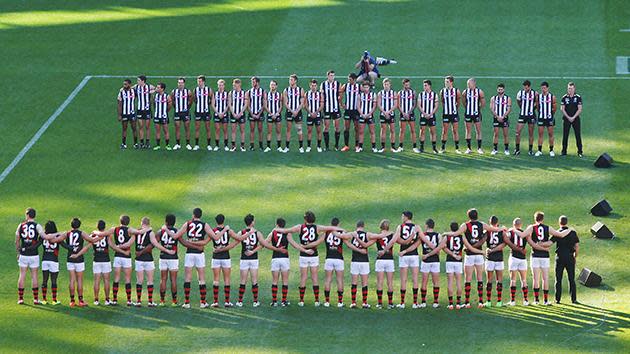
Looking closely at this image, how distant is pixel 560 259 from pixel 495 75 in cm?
1759

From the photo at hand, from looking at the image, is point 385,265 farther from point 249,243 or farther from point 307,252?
point 249,243

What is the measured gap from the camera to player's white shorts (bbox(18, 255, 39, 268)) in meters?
29.7

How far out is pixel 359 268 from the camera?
2934 centimetres

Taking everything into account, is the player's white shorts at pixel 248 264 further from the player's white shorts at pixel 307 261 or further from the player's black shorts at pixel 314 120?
the player's black shorts at pixel 314 120

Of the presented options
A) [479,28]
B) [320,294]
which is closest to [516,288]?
[320,294]

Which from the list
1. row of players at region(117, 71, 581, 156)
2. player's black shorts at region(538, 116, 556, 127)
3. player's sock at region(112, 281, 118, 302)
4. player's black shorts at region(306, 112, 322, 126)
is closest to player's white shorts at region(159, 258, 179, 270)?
player's sock at region(112, 281, 118, 302)

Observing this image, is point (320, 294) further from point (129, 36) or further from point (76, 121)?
point (129, 36)

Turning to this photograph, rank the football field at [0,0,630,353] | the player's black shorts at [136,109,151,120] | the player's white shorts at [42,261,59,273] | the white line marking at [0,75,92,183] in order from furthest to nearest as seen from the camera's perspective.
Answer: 1. the player's black shorts at [136,109,151,120]
2. the white line marking at [0,75,92,183]
3. the player's white shorts at [42,261,59,273]
4. the football field at [0,0,630,353]

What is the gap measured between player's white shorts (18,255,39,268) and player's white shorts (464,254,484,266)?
9321 mm

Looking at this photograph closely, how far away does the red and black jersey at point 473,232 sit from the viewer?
29188 millimetres

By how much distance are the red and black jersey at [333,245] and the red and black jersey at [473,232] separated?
2.71 m

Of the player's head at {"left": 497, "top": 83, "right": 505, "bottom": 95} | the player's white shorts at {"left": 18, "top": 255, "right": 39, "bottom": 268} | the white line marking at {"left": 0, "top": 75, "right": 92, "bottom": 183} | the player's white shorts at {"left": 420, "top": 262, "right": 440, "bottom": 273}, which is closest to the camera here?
the player's white shorts at {"left": 420, "top": 262, "right": 440, "bottom": 273}

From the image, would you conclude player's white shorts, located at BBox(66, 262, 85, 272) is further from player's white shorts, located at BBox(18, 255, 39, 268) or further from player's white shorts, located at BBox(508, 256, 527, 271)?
player's white shorts, located at BBox(508, 256, 527, 271)

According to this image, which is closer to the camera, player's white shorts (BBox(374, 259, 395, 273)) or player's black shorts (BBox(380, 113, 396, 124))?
player's white shorts (BBox(374, 259, 395, 273))
